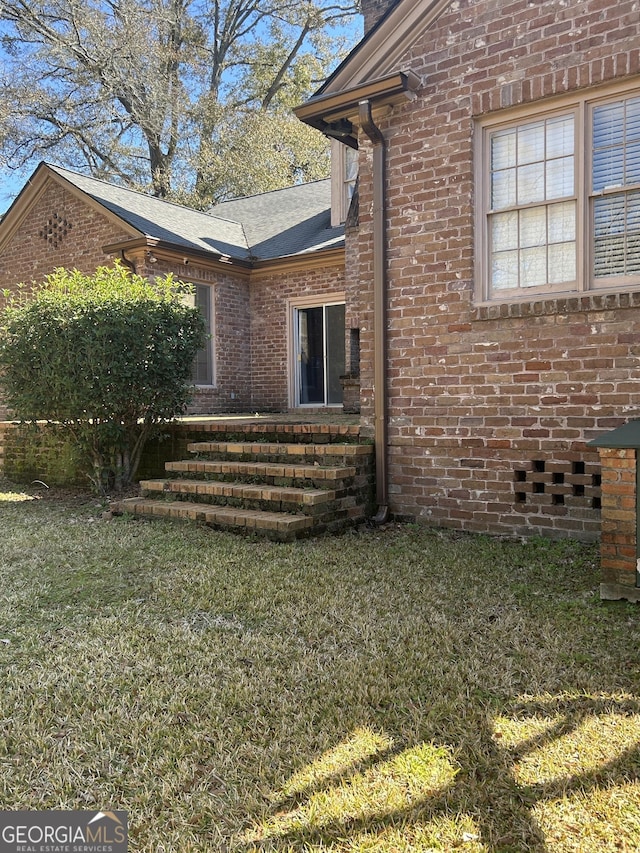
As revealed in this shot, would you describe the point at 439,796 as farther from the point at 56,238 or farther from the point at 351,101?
the point at 56,238

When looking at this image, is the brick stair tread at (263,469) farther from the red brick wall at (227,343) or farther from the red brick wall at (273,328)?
the red brick wall at (273,328)

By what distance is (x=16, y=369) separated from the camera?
7145 millimetres

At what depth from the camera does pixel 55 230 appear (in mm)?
11984

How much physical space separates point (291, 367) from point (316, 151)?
13516mm

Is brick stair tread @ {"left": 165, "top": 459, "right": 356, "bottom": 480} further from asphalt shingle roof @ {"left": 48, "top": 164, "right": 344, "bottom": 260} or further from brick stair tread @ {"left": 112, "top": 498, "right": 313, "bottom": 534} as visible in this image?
asphalt shingle roof @ {"left": 48, "top": 164, "right": 344, "bottom": 260}

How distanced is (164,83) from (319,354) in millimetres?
15131

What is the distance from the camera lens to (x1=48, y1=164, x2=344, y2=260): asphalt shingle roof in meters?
11.3

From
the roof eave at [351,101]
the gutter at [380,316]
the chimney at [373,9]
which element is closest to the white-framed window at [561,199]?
the roof eave at [351,101]

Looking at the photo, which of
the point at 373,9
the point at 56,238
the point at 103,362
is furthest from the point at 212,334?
the point at 373,9

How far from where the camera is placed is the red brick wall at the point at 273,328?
38.6 feet

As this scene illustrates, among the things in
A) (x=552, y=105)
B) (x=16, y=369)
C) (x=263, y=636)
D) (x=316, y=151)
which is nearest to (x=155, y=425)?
(x=16, y=369)

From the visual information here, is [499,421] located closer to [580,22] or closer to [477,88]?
[477,88]

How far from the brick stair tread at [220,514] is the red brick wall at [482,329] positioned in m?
1.18

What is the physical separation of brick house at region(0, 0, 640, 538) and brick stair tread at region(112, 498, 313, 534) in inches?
42.6
